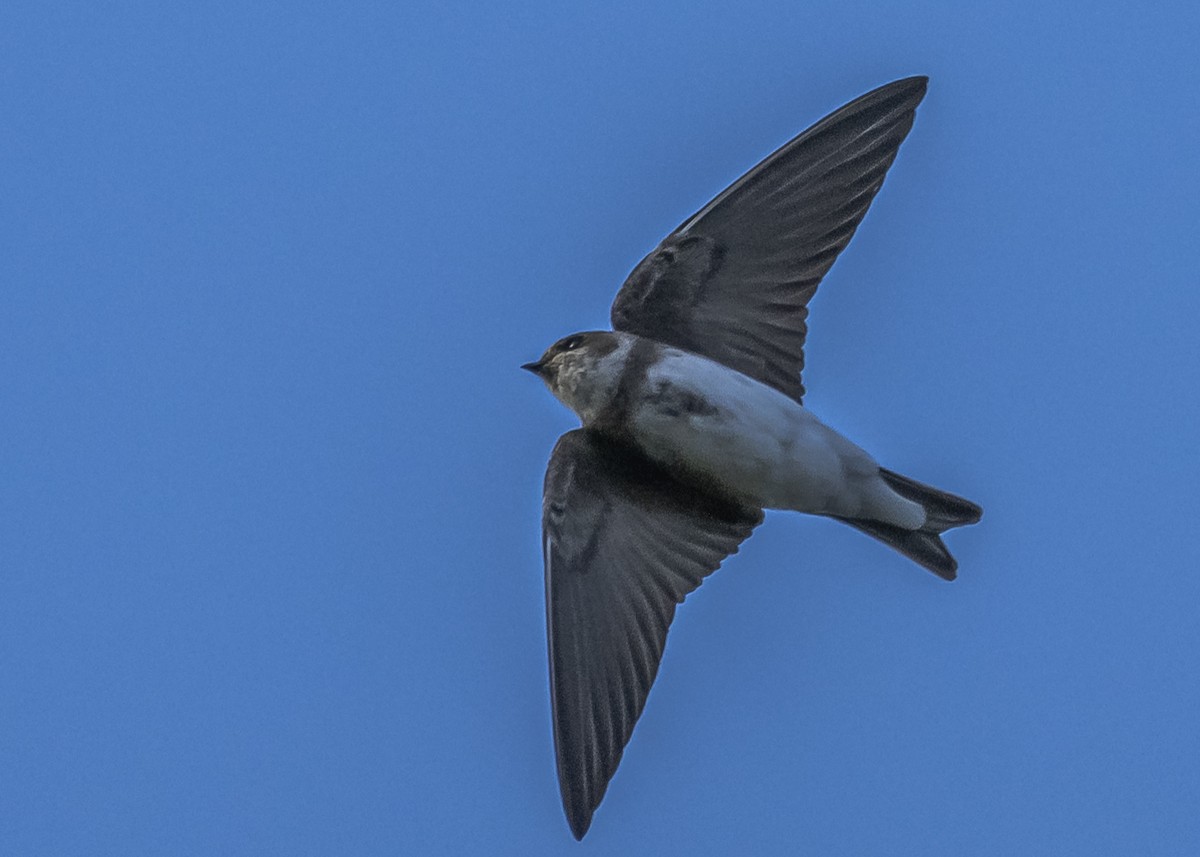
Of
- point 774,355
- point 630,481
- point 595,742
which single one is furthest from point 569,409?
point 595,742

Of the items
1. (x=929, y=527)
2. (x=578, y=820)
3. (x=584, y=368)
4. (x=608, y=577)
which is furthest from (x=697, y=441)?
(x=578, y=820)

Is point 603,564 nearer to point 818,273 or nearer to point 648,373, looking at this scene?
point 648,373

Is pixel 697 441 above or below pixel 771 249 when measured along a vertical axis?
below

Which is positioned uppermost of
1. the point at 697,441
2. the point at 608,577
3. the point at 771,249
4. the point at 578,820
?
the point at 771,249

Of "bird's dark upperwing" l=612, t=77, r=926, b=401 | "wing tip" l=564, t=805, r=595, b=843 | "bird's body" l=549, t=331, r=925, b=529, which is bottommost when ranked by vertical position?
"wing tip" l=564, t=805, r=595, b=843

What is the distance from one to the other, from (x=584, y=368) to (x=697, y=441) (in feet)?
1.11

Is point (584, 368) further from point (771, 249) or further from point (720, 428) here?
point (771, 249)

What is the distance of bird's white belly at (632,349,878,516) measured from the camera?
15.0ft

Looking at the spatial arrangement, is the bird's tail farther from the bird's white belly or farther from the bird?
the bird's white belly

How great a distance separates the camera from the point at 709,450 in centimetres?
461

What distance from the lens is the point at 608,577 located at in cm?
478

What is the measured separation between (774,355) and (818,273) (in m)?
0.24

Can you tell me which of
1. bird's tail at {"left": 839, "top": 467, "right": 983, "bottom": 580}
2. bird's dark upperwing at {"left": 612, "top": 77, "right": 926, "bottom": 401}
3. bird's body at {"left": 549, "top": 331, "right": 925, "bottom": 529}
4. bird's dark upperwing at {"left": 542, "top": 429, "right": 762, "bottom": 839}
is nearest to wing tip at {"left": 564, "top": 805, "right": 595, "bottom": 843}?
bird's dark upperwing at {"left": 542, "top": 429, "right": 762, "bottom": 839}

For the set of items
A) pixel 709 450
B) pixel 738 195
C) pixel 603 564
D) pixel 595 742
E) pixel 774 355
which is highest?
pixel 738 195
